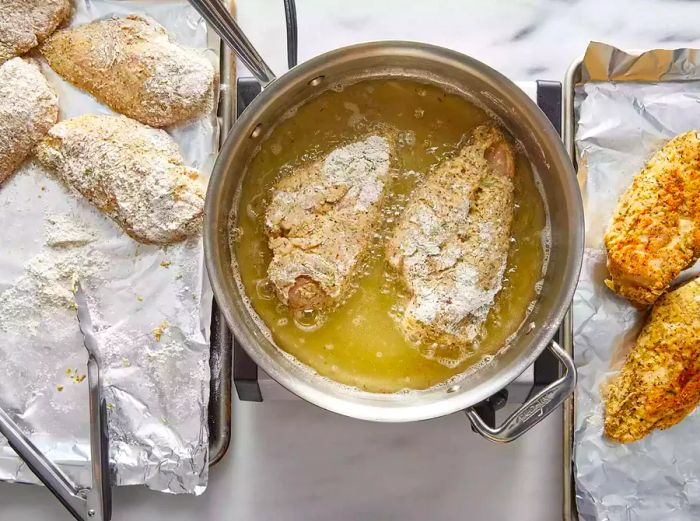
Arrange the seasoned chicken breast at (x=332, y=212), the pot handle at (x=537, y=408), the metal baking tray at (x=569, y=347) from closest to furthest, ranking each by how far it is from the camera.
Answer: the pot handle at (x=537, y=408) → the seasoned chicken breast at (x=332, y=212) → the metal baking tray at (x=569, y=347)

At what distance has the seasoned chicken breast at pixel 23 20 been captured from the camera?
4.56 ft

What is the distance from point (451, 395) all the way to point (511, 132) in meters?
0.49

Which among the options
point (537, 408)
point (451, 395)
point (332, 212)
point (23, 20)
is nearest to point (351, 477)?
point (451, 395)

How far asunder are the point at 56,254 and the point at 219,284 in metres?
0.40

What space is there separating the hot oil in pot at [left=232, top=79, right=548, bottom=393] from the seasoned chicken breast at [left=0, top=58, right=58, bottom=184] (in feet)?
1.44

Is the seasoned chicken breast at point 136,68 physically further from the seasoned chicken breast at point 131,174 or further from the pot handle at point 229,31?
the pot handle at point 229,31

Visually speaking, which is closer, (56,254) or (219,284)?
(219,284)

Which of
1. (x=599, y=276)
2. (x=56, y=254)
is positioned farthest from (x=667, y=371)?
(x=56, y=254)

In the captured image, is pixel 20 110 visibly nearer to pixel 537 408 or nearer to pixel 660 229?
pixel 537 408

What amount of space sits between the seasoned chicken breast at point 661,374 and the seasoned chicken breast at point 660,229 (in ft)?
0.16

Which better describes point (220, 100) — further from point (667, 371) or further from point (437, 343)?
point (667, 371)

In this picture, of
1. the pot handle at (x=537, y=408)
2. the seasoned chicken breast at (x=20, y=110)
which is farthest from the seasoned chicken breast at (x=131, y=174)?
the pot handle at (x=537, y=408)

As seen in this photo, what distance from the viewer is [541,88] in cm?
134

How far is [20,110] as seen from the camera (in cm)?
137
